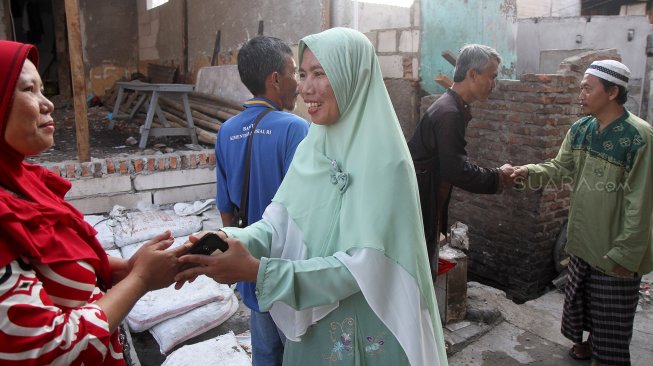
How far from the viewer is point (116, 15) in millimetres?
9695

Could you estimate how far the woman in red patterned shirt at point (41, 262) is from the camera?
1.01m

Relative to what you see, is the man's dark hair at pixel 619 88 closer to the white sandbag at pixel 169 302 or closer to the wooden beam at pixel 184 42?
the white sandbag at pixel 169 302

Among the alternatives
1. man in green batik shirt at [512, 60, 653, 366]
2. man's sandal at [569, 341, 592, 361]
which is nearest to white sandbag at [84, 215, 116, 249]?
A: man in green batik shirt at [512, 60, 653, 366]

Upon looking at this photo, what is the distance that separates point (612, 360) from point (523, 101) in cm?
279

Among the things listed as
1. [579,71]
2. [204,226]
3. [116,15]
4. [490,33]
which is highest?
[116,15]

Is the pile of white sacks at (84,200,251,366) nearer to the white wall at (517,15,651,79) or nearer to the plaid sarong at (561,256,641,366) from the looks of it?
the plaid sarong at (561,256,641,366)

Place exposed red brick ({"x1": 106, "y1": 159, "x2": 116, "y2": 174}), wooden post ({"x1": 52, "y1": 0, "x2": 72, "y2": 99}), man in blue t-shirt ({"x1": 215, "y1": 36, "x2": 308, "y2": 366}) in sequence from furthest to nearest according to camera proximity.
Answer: wooden post ({"x1": 52, "y1": 0, "x2": 72, "y2": 99})
exposed red brick ({"x1": 106, "y1": 159, "x2": 116, "y2": 174})
man in blue t-shirt ({"x1": 215, "y1": 36, "x2": 308, "y2": 366})

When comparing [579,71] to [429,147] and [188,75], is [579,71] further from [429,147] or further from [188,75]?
[188,75]

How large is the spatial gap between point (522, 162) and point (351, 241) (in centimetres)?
421

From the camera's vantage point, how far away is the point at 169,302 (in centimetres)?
317

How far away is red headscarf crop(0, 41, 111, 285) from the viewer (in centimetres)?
104

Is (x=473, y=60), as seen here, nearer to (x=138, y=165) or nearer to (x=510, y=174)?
(x=510, y=174)

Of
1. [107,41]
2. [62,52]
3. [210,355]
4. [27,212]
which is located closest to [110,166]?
[210,355]

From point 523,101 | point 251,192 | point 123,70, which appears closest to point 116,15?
point 123,70
